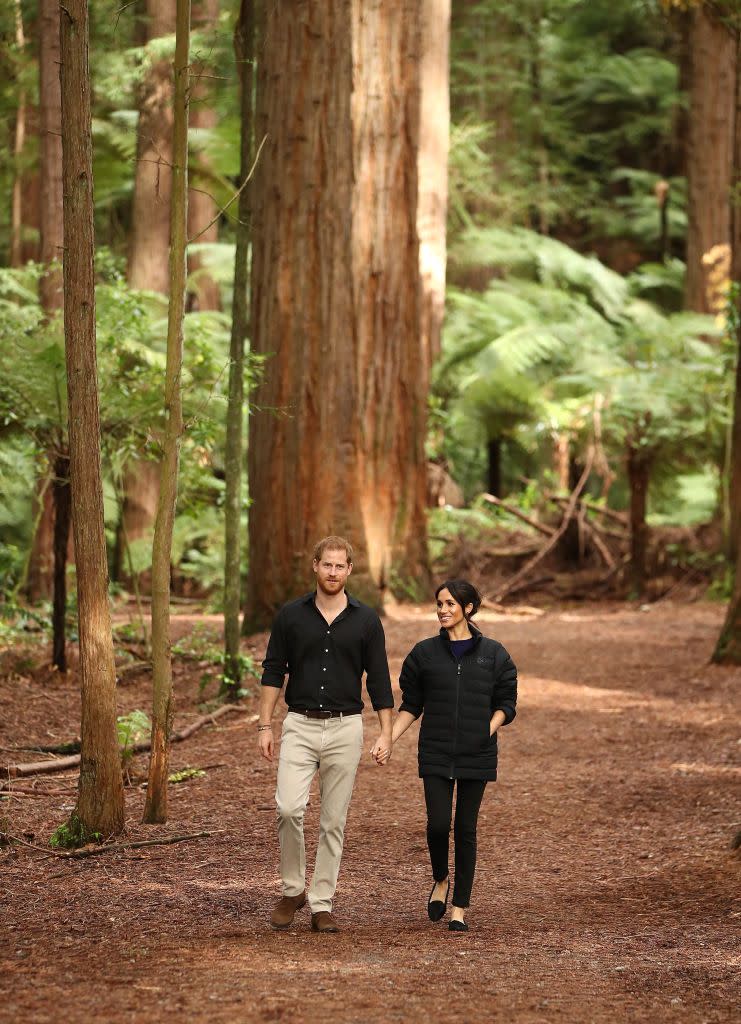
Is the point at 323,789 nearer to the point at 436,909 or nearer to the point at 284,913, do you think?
the point at 284,913

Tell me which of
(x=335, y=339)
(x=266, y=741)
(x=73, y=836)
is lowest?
(x=73, y=836)

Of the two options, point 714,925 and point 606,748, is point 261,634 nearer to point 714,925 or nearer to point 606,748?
point 606,748

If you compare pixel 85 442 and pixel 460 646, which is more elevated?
pixel 85 442

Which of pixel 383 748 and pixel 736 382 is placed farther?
pixel 736 382

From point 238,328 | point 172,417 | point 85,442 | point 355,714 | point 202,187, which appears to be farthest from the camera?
point 202,187

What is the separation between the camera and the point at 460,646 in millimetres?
5652

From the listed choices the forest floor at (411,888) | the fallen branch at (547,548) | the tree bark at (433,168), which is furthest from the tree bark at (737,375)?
the tree bark at (433,168)

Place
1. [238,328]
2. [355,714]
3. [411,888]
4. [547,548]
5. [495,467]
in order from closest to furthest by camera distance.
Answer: [355,714]
[411,888]
[238,328]
[547,548]
[495,467]

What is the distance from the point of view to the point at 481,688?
18.3 feet

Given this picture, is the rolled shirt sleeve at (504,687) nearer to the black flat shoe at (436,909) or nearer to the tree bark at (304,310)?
the black flat shoe at (436,909)

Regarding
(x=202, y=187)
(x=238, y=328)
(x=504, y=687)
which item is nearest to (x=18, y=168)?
(x=202, y=187)

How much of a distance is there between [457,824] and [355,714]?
62 centimetres

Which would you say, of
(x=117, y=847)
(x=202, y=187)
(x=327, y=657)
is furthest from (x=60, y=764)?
(x=202, y=187)

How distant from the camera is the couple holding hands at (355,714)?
17.8 feet
